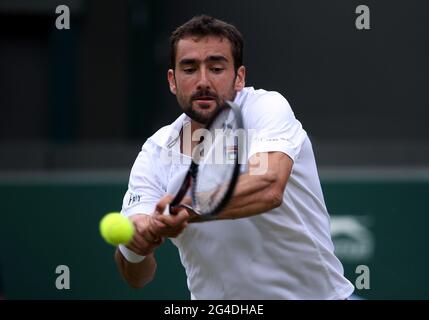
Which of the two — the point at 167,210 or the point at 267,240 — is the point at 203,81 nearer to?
the point at 167,210

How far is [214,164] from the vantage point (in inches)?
148

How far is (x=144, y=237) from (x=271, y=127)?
577mm

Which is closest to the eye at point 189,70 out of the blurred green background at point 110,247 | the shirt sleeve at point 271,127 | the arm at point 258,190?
the shirt sleeve at point 271,127

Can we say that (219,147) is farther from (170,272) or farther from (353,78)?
(353,78)

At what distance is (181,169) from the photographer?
3912mm

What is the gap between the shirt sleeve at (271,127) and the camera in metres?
3.67

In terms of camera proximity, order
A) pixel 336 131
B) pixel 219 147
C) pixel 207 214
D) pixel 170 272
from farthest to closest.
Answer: pixel 336 131 → pixel 170 272 → pixel 219 147 → pixel 207 214

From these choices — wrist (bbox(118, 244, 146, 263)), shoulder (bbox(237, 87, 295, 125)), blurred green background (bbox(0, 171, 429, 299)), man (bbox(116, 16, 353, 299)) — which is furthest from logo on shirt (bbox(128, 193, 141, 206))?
blurred green background (bbox(0, 171, 429, 299))

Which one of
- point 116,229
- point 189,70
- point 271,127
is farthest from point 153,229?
point 189,70

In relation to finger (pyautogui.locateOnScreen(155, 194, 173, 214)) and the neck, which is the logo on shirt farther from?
finger (pyautogui.locateOnScreen(155, 194, 173, 214))

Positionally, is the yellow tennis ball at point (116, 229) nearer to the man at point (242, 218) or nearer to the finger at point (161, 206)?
the finger at point (161, 206)
